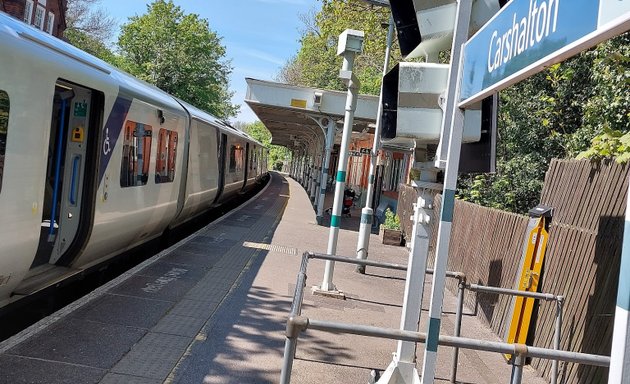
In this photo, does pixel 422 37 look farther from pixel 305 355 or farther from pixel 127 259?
pixel 127 259

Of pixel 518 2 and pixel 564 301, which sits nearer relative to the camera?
pixel 518 2

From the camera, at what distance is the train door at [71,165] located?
20.5 ft

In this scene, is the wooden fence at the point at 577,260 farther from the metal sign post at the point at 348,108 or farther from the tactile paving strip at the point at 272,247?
the tactile paving strip at the point at 272,247

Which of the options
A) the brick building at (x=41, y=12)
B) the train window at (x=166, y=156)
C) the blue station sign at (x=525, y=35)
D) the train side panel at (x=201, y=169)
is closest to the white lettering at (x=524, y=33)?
the blue station sign at (x=525, y=35)

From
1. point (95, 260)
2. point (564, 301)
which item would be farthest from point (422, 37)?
point (95, 260)

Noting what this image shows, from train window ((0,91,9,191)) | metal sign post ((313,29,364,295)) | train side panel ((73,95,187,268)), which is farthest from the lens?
metal sign post ((313,29,364,295))

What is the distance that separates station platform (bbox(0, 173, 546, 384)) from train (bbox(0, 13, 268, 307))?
0.56 m

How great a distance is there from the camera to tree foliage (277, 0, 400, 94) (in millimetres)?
21438

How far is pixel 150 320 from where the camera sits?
5.89 metres

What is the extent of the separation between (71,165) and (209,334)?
2348 millimetres

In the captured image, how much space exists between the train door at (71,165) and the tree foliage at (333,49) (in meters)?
8.09

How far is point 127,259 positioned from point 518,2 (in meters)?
8.77

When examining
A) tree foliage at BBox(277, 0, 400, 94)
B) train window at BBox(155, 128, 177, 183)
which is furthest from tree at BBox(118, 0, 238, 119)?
train window at BBox(155, 128, 177, 183)

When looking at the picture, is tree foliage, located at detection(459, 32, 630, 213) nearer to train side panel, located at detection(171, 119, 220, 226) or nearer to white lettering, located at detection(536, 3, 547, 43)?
train side panel, located at detection(171, 119, 220, 226)
